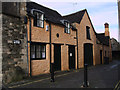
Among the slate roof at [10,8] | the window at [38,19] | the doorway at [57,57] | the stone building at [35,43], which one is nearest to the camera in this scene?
the slate roof at [10,8]

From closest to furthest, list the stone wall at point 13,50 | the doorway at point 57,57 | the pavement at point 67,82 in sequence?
the pavement at point 67,82 < the stone wall at point 13,50 < the doorway at point 57,57

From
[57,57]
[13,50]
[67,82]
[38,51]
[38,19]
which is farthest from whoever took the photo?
[57,57]

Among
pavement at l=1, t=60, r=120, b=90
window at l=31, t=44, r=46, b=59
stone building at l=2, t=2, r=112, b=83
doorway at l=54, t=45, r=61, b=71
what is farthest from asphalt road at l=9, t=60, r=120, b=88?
doorway at l=54, t=45, r=61, b=71

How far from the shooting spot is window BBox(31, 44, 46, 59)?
368 inches

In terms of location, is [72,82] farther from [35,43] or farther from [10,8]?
[10,8]

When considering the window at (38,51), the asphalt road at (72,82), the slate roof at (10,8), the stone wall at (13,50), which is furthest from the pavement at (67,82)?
the slate roof at (10,8)

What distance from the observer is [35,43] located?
9.36 meters

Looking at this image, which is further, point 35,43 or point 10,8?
point 35,43

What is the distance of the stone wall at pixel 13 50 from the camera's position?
283 inches

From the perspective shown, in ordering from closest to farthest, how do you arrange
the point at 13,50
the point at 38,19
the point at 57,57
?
the point at 13,50 < the point at 38,19 < the point at 57,57

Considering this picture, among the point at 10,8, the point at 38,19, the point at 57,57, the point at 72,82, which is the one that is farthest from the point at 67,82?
the point at 10,8

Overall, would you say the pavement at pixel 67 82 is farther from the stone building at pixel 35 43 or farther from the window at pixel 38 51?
the window at pixel 38 51

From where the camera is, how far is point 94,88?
6047 mm

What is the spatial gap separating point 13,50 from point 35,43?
200 cm
